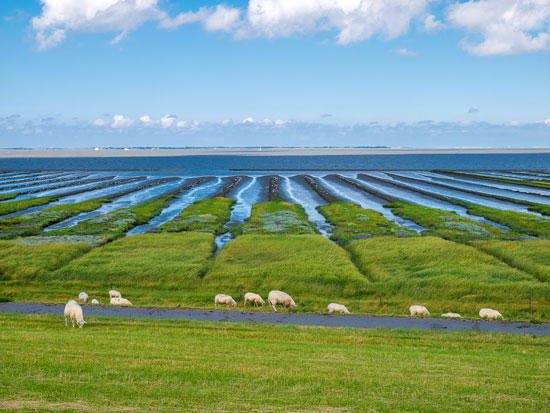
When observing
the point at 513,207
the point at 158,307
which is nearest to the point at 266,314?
the point at 158,307

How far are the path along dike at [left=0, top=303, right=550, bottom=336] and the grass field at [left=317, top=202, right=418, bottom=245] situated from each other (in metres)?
24.9

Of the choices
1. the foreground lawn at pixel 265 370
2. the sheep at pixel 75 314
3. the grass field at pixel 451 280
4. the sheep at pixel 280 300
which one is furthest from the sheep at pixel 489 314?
the sheep at pixel 75 314

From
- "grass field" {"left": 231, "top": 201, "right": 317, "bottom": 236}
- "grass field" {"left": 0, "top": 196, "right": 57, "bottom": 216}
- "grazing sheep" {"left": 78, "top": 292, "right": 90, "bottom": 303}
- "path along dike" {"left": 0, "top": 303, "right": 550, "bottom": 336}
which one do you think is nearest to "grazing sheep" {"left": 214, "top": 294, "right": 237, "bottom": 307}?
"path along dike" {"left": 0, "top": 303, "right": 550, "bottom": 336}

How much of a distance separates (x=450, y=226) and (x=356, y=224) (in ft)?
38.5

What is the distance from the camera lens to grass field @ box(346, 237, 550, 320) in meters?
32.1

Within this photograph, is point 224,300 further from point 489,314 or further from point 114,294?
point 489,314

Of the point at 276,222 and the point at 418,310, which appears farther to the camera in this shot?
the point at 276,222

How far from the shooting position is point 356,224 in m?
63.5

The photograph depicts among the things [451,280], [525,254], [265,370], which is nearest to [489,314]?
[451,280]

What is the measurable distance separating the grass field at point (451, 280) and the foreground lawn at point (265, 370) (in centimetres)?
774

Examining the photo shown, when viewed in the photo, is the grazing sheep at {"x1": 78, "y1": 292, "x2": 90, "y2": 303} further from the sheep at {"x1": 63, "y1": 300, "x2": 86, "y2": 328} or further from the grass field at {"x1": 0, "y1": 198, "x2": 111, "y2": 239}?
the grass field at {"x1": 0, "y1": 198, "x2": 111, "y2": 239}

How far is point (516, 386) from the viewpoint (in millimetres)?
15539

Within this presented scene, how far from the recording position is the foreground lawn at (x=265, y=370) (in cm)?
1355

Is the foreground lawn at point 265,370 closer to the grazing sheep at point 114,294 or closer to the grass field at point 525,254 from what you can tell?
the grazing sheep at point 114,294
